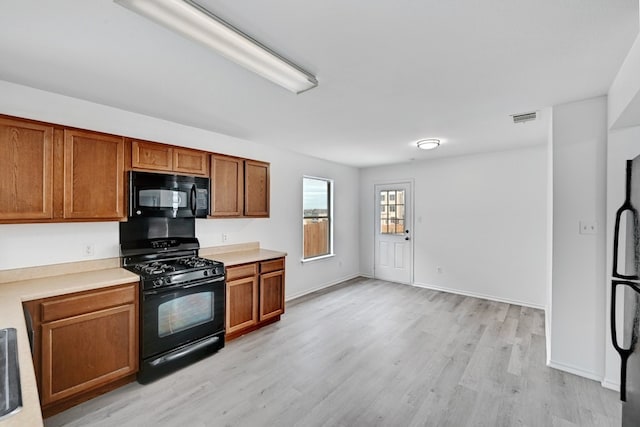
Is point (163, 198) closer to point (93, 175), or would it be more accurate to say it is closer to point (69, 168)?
point (93, 175)

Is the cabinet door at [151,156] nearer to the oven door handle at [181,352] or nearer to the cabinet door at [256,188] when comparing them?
the cabinet door at [256,188]

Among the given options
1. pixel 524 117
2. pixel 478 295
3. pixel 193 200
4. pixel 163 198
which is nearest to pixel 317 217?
pixel 193 200

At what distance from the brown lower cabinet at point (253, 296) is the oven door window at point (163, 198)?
0.88m

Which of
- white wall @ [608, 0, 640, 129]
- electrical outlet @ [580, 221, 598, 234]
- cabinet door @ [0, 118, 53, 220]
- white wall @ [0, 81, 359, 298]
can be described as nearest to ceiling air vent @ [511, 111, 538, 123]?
white wall @ [608, 0, 640, 129]

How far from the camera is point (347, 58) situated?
73.9 inches

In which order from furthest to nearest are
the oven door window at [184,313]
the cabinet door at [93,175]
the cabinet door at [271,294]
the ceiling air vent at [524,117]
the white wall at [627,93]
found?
the cabinet door at [271,294] < the ceiling air vent at [524,117] < the oven door window at [184,313] < the cabinet door at [93,175] < the white wall at [627,93]

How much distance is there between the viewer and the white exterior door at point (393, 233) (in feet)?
18.4

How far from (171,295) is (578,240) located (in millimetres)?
3683

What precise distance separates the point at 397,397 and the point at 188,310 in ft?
Answer: 6.59

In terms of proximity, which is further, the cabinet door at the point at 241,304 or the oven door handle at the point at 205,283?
the cabinet door at the point at 241,304

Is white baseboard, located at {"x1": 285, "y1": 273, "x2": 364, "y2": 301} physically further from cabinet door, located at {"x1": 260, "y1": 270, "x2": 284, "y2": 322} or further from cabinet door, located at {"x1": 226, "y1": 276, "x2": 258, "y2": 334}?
cabinet door, located at {"x1": 226, "y1": 276, "x2": 258, "y2": 334}

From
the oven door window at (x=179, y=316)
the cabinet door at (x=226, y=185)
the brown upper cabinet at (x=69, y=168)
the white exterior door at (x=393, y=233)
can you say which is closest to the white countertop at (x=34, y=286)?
the oven door window at (x=179, y=316)

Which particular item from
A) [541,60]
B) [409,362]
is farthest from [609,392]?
[541,60]

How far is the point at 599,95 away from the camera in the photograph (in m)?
2.43
